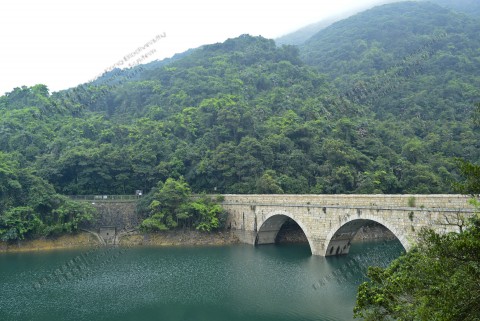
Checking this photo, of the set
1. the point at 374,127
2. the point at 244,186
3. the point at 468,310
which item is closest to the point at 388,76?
the point at 374,127

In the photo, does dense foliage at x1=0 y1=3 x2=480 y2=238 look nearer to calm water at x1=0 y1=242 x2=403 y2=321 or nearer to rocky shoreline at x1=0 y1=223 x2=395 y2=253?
rocky shoreline at x1=0 y1=223 x2=395 y2=253

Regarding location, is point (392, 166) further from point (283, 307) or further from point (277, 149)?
point (283, 307)

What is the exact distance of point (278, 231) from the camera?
40562mm

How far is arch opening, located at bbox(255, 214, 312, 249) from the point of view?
38.1 metres

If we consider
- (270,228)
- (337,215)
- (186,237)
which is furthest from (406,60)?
(337,215)

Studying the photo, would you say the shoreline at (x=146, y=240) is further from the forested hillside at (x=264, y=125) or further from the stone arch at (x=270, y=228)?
the forested hillside at (x=264, y=125)

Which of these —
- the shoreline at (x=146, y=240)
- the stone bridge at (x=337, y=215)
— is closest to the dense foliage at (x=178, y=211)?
the shoreline at (x=146, y=240)

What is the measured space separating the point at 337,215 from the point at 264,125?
26226 millimetres

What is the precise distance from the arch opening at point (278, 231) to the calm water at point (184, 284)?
2.41 m

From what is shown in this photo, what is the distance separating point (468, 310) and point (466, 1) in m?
168

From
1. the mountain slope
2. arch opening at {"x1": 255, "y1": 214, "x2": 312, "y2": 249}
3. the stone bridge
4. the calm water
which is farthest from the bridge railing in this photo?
the mountain slope

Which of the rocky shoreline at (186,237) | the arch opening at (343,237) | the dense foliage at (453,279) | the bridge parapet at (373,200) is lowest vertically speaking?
the rocky shoreline at (186,237)

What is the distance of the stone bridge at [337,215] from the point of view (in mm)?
21844

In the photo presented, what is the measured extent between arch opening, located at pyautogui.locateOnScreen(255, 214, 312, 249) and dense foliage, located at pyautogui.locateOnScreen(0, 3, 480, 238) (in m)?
3.65
